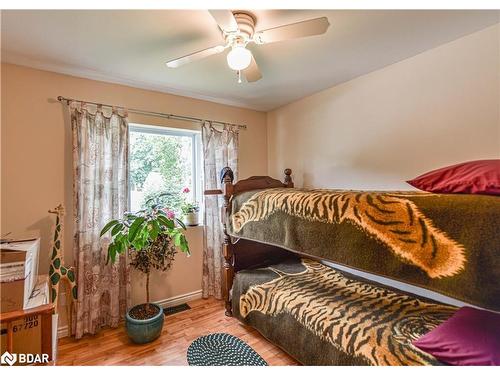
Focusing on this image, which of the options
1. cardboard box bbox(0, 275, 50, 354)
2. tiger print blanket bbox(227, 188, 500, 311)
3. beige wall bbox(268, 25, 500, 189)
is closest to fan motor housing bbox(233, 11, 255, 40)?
tiger print blanket bbox(227, 188, 500, 311)

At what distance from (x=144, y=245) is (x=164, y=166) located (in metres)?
0.95

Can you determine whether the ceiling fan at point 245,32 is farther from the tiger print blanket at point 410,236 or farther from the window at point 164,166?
the window at point 164,166

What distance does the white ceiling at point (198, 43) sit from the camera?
4.95ft

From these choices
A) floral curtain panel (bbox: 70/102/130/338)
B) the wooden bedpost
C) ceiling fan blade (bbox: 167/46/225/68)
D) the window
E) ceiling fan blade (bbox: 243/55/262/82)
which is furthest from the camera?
the window

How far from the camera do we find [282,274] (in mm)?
2385

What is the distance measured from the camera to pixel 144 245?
7.16 ft

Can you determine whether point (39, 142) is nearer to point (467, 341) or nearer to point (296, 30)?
point (296, 30)

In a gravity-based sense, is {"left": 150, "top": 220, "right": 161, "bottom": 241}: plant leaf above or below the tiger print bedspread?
above

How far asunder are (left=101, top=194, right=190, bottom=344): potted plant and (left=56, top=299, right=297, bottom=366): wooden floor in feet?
0.38

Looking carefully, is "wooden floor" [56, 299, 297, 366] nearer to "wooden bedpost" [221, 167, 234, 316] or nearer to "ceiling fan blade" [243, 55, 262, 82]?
"wooden bedpost" [221, 167, 234, 316]

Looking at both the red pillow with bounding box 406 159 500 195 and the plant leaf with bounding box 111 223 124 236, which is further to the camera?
the plant leaf with bounding box 111 223 124 236

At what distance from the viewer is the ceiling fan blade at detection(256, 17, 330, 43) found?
4.05 ft

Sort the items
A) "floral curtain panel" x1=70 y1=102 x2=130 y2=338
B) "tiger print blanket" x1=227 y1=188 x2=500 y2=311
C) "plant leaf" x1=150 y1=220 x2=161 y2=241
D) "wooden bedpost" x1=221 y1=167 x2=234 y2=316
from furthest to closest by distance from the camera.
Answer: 1. "wooden bedpost" x1=221 y1=167 x2=234 y2=316
2. "floral curtain panel" x1=70 y1=102 x2=130 y2=338
3. "plant leaf" x1=150 y1=220 x2=161 y2=241
4. "tiger print blanket" x1=227 y1=188 x2=500 y2=311

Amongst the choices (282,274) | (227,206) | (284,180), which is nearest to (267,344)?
(282,274)
